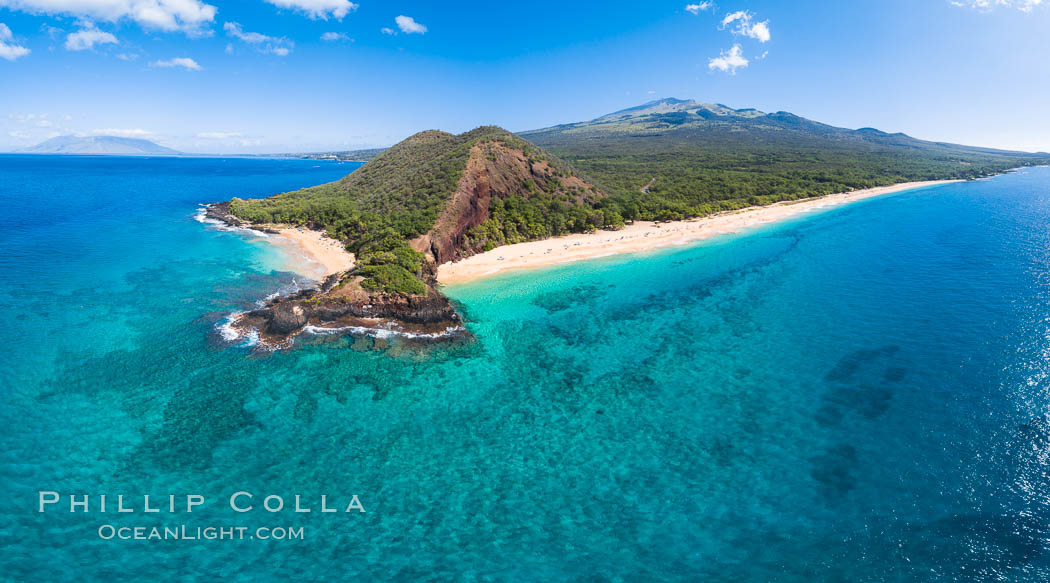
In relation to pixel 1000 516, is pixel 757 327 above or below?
above

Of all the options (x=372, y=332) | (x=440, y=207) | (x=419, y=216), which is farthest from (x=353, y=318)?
(x=440, y=207)

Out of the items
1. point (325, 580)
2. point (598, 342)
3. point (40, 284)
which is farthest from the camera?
point (40, 284)

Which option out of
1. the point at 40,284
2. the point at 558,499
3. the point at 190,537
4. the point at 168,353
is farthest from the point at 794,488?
the point at 40,284

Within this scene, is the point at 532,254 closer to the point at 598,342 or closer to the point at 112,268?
the point at 598,342

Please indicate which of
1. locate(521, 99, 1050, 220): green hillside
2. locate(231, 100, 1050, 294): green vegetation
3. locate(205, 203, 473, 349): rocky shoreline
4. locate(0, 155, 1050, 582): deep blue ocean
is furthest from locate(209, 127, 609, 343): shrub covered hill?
locate(521, 99, 1050, 220): green hillside

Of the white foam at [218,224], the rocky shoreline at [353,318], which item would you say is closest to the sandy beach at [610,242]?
the rocky shoreline at [353,318]

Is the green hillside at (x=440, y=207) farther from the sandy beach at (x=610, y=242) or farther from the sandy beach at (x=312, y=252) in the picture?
the sandy beach at (x=610, y=242)
